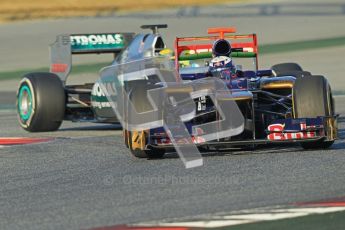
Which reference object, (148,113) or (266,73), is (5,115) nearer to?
(266,73)

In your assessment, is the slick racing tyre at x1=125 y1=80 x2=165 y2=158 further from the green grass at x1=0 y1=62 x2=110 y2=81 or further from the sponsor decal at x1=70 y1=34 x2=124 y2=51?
the green grass at x1=0 y1=62 x2=110 y2=81

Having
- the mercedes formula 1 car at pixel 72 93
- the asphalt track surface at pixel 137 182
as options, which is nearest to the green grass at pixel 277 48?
the mercedes formula 1 car at pixel 72 93

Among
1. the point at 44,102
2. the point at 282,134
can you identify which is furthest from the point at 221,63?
the point at 44,102

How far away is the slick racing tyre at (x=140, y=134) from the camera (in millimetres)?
10766

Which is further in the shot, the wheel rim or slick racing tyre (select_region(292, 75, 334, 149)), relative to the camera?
the wheel rim

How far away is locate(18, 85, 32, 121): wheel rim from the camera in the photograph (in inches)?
581

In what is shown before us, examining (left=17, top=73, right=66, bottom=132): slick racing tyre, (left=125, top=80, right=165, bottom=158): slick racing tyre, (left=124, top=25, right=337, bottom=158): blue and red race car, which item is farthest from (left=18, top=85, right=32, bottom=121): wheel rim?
(left=125, top=80, right=165, bottom=158): slick racing tyre

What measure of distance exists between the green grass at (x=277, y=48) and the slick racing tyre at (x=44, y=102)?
11.0 meters

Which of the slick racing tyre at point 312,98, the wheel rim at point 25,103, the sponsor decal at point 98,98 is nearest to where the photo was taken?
the slick racing tyre at point 312,98

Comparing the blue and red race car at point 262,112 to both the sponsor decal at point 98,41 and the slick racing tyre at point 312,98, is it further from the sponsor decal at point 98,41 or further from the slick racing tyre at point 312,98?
the sponsor decal at point 98,41

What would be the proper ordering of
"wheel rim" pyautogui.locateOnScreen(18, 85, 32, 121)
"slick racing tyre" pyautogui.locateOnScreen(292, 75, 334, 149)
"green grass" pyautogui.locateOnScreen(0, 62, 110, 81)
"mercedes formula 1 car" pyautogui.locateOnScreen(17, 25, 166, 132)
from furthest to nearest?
"green grass" pyautogui.locateOnScreen(0, 62, 110, 81) < "wheel rim" pyautogui.locateOnScreen(18, 85, 32, 121) < "mercedes formula 1 car" pyautogui.locateOnScreen(17, 25, 166, 132) < "slick racing tyre" pyautogui.locateOnScreen(292, 75, 334, 149)

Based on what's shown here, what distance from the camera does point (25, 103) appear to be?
49.1 ft

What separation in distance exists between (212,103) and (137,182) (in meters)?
2.38

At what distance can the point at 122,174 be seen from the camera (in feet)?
32.7
